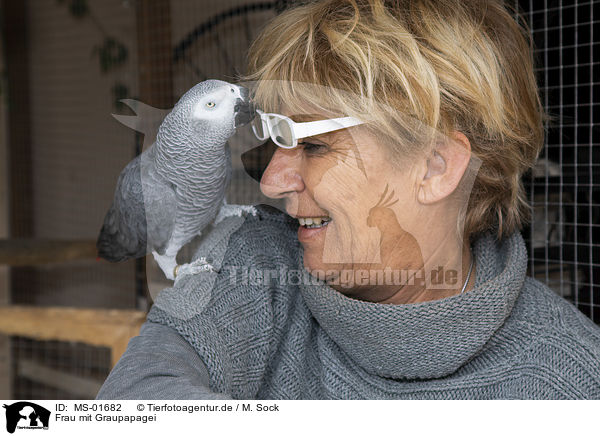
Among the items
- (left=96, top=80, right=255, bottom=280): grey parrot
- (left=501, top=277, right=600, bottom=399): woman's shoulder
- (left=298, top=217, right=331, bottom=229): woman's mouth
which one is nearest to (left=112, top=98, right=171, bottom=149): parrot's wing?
(left=96, top=80, right=255, bottom=280): grey parrot

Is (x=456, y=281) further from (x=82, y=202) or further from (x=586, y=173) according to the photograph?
(x=82, y=202)

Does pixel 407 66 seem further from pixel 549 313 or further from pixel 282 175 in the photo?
pixel 549 313

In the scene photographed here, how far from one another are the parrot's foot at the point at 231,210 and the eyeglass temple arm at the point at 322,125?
0.51ft

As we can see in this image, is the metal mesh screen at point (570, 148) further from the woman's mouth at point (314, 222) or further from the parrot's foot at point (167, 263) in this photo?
the parrot's foot at point (167, 263)

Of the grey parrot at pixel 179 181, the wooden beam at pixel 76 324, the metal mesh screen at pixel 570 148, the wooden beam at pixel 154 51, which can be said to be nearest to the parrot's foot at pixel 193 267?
the grey parrot at pixel 179 181

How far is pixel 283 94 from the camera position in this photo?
2.31 feet

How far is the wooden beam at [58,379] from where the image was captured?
78cm

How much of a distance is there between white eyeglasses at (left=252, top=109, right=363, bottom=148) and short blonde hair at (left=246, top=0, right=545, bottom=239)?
16 millimetres

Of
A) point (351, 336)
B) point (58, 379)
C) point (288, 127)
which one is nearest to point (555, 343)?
point (351, 336)

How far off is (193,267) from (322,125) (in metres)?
0.29

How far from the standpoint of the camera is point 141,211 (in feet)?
2.35

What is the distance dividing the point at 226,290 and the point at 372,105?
378mm

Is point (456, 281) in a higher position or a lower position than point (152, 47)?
lower

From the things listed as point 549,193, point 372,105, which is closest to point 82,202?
point 372,105
